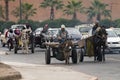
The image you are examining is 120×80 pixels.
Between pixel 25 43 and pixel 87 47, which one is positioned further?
pixel 25 43

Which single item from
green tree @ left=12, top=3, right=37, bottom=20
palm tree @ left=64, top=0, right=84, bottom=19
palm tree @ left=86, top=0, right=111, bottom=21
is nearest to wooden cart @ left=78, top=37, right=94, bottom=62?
green tree @ left=12, top=3, right=37, bottom=20

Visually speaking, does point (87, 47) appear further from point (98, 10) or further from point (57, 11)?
point (57, 11)

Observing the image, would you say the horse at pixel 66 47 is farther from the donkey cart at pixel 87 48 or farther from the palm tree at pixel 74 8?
the palm tree at pixel 74 8

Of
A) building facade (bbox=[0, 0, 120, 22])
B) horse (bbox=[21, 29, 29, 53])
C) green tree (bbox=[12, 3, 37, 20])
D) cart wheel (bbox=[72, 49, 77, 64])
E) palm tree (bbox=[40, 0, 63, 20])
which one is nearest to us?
cart wheel (bbox=[72, 49, 77, 64])

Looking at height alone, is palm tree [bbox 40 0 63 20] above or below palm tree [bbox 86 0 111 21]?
above

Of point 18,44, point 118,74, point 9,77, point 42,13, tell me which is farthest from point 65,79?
point 42,13

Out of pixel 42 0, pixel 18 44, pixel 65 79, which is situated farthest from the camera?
pixel 42 0

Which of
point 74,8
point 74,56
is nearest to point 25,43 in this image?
point 74,56

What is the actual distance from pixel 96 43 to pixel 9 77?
1040cm

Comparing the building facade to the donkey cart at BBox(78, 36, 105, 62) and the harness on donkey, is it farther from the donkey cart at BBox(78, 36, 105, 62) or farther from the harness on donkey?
the donkey cart at BBox(78, 36, 105, 62)

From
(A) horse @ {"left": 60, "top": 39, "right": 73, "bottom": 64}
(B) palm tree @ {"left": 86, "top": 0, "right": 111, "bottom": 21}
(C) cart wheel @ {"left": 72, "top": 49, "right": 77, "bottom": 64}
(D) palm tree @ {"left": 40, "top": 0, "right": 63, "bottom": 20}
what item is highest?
(D) palm tree @ {"left": 40, "top": 0, "right": 63, "bottom": 20}

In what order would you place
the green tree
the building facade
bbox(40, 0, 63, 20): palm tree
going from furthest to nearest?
the building facade < bbox(40, 0, 63, 20): palm tree < the green tree

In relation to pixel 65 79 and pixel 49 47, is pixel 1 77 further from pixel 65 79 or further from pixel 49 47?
pixel 49 47

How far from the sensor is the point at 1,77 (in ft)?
44.8
